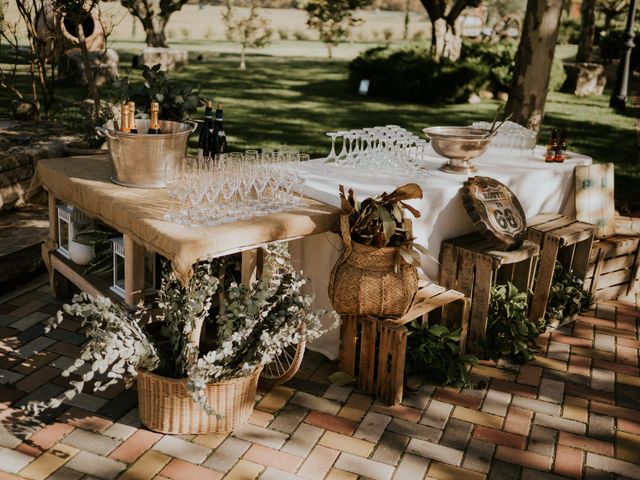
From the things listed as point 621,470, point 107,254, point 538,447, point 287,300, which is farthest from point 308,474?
point 107,254

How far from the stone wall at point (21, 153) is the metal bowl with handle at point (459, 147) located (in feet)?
11.1

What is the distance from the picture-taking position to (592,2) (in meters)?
15.5

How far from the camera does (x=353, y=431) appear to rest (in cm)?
318

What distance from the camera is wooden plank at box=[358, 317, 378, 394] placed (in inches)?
132

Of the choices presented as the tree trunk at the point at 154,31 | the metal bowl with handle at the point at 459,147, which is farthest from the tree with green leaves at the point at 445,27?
the metal bowl with handle at the point at 459,147

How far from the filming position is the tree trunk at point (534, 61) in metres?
6.21

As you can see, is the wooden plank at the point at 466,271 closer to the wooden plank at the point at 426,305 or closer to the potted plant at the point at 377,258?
the wooden plank at the point at 426,305

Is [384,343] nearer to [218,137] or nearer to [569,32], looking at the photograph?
[218,137]

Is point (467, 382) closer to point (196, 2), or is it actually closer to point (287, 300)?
point (287, 300)

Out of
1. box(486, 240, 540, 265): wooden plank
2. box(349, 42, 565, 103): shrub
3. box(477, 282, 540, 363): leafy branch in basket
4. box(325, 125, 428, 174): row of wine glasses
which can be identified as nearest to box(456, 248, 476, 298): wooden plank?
box(486, 240, 540, 265): wooden plank

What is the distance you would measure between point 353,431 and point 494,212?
140 cm

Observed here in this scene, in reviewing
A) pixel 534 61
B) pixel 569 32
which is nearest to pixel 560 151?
pixel 534 61

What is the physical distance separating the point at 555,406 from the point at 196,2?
142ft

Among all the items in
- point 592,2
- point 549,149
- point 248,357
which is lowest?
point 248,357
